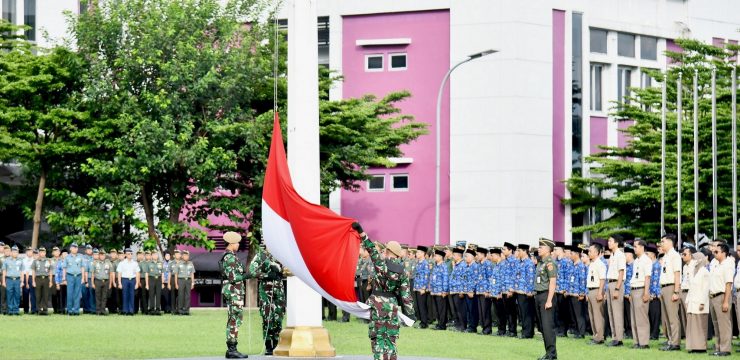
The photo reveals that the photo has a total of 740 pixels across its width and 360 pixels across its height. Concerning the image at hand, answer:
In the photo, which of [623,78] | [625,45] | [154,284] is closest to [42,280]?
[154,284]

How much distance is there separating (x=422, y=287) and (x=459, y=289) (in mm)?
2058

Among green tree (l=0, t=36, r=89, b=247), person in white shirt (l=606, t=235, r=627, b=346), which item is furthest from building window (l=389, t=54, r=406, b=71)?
person in white shirt (l=606, t=235, r=627, b=346)

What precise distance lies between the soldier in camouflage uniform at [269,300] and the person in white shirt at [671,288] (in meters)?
6.74

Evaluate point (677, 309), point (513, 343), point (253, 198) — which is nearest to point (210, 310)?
point (253, 198)

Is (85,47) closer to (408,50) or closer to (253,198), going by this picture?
(253,198)

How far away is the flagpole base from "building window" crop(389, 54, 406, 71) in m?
28.6

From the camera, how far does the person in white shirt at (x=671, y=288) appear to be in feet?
78.0

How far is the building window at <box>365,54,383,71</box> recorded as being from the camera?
4838 centimetres

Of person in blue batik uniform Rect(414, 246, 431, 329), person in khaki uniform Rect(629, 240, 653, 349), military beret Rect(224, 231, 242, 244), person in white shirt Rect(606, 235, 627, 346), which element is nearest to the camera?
military beret Rect(224, 231, 242, 244)

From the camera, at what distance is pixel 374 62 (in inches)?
1911

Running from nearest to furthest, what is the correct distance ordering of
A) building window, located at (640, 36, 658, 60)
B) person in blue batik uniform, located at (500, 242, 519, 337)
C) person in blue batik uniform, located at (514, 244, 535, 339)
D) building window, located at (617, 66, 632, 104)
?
person in blue batik uniform, located at (514, 244, 535, 339) → person in blue batik uniform, located at (500, 242, 519, 337) → building window, located at (617, 66, 632, 104) → building window, located at (640, 36, 658, 60)

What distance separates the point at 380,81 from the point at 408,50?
1368 millimetres

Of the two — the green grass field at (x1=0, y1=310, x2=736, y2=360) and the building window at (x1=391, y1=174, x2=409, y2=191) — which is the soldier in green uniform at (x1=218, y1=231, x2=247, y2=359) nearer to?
the green grass field at (x1=0, y1=310, x2=736, y2=360)

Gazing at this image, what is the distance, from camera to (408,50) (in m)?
48.2
